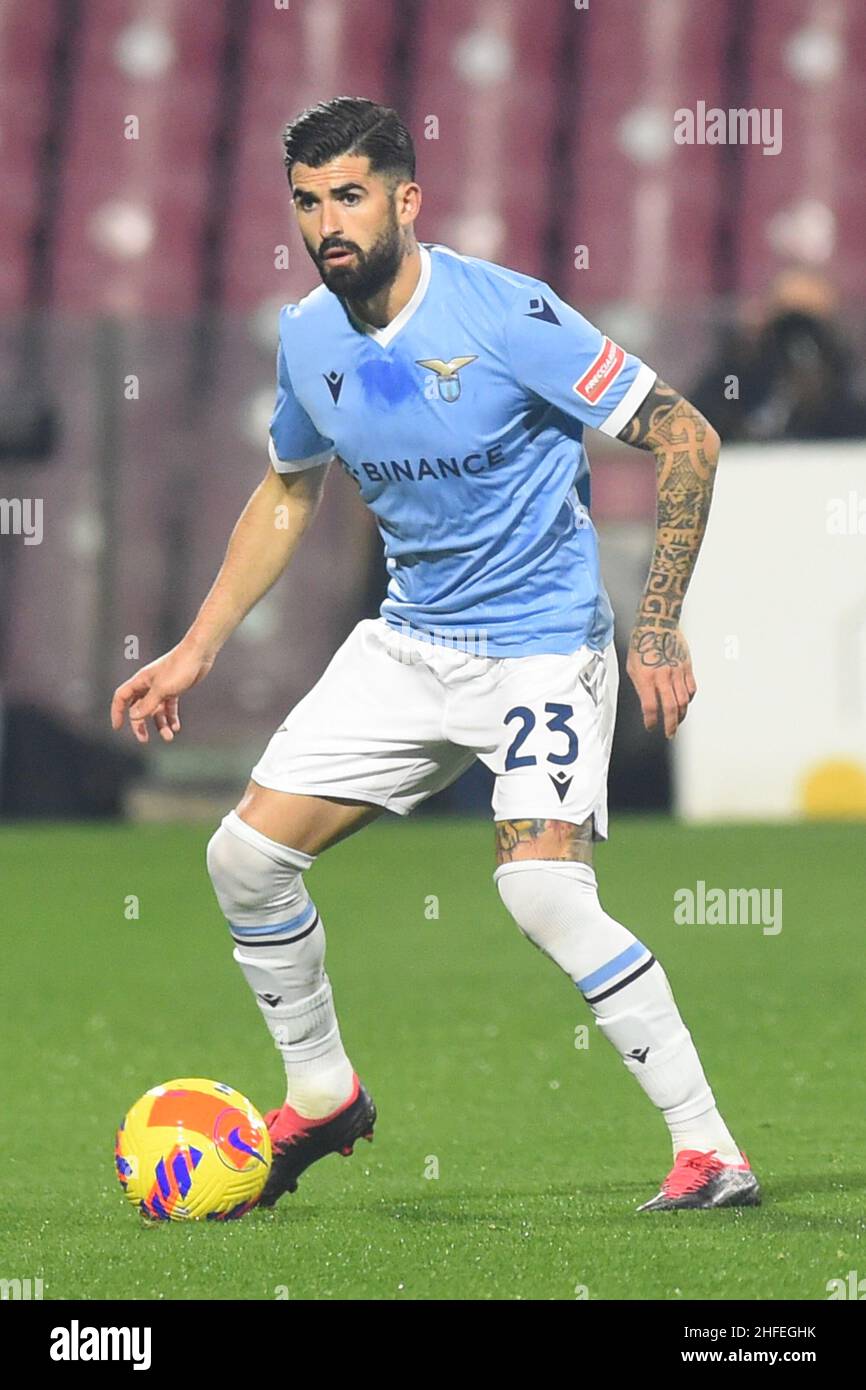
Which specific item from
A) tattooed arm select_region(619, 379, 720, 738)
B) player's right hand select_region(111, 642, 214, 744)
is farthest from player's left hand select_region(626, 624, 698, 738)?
player's right hand select_region(111, 642, 214, 744)

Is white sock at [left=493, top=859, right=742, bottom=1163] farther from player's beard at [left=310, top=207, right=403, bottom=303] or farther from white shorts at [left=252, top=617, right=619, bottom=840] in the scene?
player's beard at [left=310, top=207, right=403, bottom=303]

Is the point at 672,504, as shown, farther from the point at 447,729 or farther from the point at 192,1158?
the point at 192,1158

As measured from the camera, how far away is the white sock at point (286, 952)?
4.35 metres

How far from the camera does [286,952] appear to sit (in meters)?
4.44

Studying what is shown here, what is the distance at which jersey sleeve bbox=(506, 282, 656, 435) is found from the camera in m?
4.16

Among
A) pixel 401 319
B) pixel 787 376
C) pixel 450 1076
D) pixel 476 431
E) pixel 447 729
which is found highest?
pixel 787 376

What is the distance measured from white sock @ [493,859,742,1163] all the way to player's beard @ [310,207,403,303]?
3.46 ft

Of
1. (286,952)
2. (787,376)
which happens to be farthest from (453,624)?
(787,376)

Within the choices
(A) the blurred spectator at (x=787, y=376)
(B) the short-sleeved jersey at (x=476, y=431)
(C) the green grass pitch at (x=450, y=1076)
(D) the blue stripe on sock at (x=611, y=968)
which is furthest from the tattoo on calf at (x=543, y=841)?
(A) the blurred spectator at (x=787, y=376)

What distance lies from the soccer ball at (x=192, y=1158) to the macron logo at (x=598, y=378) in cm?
144

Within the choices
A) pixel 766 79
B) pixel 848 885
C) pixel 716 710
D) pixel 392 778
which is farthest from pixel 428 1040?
pixel 766 79

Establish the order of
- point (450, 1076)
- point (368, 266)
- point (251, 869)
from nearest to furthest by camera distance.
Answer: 1. point (368, 266)
2. point (251, 869)
3. point (450, 1076)

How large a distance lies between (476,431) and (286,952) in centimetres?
103

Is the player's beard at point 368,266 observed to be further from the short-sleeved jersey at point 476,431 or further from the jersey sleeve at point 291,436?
the jersey sleeve at point 291,436
